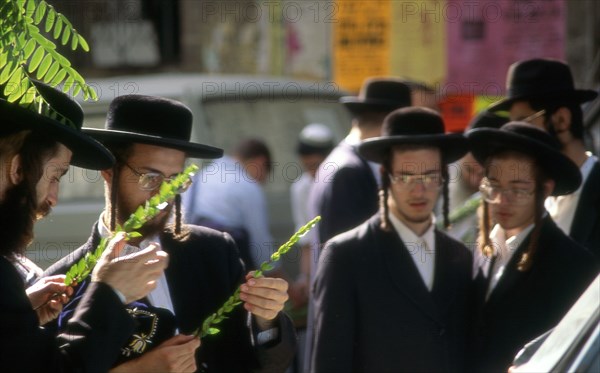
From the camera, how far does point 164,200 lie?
2.87 m

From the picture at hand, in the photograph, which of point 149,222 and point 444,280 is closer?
point 149,222

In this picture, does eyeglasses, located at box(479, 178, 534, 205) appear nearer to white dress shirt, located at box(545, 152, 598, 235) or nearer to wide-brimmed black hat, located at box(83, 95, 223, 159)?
white dress shirt, located at box(545, 152, 598, 235)

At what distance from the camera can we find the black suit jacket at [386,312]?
4.27 metres

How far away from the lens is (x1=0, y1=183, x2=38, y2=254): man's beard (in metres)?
2.75

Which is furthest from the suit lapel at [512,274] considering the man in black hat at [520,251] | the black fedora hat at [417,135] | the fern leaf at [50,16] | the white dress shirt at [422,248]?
the fern leaf at [50,16]

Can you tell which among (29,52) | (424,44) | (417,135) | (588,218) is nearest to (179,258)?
(29,52)

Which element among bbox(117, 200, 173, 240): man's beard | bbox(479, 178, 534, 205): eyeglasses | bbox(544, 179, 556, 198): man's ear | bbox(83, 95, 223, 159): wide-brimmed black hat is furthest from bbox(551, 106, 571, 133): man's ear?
bbox(117, 200, 173, 240): man's beard

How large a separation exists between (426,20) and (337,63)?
43.0 inches

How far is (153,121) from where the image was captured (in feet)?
11.8

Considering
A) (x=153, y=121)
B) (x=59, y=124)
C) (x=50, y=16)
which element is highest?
(x=50, y=16)

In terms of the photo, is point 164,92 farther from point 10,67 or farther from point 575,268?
point 10,67

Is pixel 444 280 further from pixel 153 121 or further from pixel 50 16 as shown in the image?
pixel 50 16

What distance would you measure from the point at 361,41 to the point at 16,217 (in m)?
7.81

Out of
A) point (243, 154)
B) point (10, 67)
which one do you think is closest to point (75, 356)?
point (10, 67)
